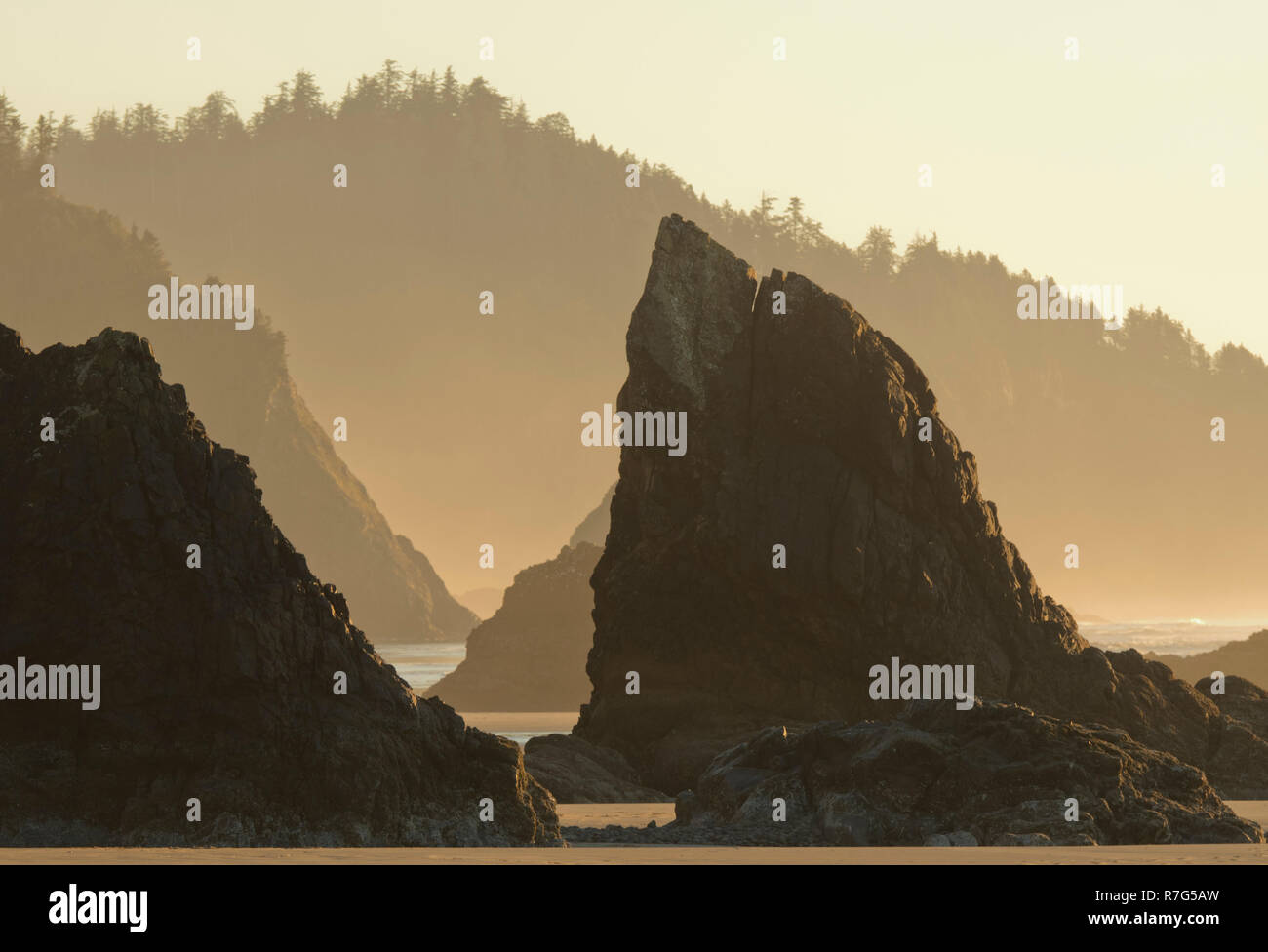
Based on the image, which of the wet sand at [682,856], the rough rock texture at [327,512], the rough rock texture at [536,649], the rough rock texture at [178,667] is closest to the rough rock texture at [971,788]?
the wet sand at [682,856]

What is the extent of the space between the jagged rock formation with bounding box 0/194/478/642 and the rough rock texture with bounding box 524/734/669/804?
10990 cm

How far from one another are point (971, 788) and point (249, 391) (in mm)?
141366

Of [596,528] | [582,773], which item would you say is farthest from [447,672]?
[582,773]

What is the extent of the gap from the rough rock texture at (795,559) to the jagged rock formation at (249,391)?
10312 cm

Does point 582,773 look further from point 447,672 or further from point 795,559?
point 447,672

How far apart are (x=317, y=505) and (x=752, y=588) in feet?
369

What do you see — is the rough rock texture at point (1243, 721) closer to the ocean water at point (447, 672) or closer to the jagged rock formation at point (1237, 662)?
the ocean water at point (447, 672)

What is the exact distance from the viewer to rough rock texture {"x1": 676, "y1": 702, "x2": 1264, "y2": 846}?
32031 mm

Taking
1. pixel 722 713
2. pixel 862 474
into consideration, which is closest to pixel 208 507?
pixel 722 713

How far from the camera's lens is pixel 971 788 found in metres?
33.1

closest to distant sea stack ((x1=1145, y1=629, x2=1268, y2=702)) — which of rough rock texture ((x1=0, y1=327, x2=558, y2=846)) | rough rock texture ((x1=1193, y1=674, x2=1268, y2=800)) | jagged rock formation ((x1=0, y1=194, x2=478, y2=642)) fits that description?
rough rock texture ((x1=1193, y1=674, x2=1268, y2=800))

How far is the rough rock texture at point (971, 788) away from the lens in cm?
3203

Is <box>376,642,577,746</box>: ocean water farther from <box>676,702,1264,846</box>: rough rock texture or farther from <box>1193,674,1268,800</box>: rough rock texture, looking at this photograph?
<box>1193,674,1268,800</box>: rough rock texture
